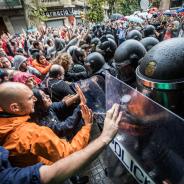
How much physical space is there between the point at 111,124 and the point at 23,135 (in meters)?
0.63

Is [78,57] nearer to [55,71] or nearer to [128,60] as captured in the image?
[55,71]

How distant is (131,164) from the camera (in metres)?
1.67

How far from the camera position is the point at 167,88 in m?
1.64

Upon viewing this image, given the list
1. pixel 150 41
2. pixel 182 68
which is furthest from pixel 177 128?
pixel 150 41

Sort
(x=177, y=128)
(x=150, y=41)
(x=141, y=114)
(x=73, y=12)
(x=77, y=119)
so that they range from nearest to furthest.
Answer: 1. (x=177, y=128)
2. (x=141, y=114)
3. (x=77, y=119)
4. (x=150, y=41)
5. (x=73, y=12)

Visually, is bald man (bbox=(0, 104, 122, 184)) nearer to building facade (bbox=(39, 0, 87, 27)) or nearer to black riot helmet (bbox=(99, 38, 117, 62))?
black riot helmet (bbox=(99, 38, 117, 62))

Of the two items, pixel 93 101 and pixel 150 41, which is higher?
pixel 150 41

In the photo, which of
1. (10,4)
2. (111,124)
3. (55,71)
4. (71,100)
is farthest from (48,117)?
Answer: (10,4)

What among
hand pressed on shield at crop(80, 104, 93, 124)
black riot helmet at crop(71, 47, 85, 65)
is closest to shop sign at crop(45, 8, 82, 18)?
black riot helmet at crop(71, 47, 85, 65)

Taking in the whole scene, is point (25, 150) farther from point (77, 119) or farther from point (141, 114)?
point (77, 119)

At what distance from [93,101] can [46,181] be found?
158 cm

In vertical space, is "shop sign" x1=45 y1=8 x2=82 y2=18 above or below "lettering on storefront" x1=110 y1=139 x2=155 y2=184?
below

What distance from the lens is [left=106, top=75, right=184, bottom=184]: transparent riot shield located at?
4.05 feet

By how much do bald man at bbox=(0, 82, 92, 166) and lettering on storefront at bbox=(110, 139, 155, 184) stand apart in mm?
341
